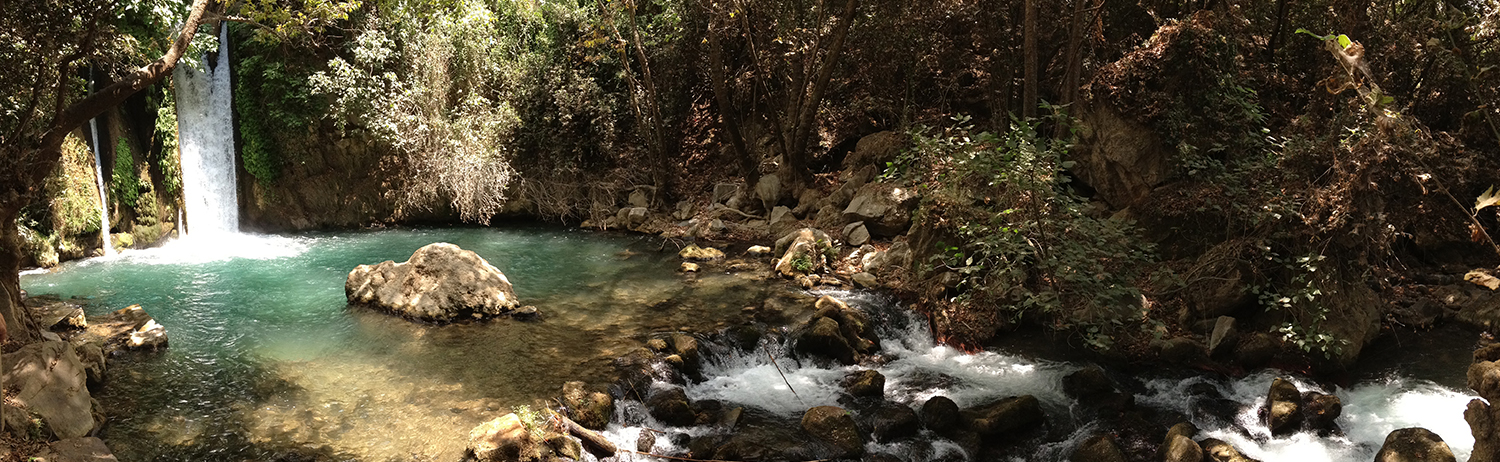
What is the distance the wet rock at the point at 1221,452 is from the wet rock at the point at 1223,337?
1.85 meters

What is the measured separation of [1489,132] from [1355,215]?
369 cm

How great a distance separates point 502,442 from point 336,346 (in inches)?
144

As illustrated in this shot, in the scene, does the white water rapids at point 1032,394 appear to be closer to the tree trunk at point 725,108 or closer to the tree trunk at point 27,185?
the tree trunk at point 27,185

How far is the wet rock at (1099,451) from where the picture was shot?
6.15m

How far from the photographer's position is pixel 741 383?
7.95 metres

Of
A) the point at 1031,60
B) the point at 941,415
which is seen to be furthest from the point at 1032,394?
the point at 1031,60

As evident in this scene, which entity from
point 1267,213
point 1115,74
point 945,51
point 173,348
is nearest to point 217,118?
point 173,348

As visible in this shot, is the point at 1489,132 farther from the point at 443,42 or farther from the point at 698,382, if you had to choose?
the point at 443,42

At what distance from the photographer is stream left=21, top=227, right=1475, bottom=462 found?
21.2ft

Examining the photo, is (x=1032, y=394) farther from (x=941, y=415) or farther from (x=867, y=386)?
(x=867, y=386)

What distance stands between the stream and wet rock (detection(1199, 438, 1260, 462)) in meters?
0.47

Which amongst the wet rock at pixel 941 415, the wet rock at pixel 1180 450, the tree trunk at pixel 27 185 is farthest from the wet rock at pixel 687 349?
the tree trunk at pixel 27 185

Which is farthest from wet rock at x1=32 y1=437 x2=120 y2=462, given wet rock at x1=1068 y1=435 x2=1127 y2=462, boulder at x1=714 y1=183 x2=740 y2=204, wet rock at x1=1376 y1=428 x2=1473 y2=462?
boulder at x1=714 y1=183 x2=740 y2=204

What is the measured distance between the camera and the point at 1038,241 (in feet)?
27.6
